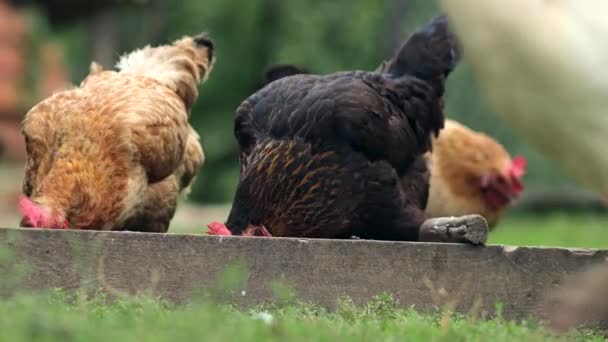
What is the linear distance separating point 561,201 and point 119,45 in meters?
9.35

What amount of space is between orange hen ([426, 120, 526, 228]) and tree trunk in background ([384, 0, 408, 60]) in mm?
11218

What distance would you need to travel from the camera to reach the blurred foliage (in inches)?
790

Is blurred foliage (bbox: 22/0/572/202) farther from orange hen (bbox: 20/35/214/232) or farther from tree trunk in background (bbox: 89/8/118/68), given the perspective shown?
orange hen (bbox: 20/35/214/232)

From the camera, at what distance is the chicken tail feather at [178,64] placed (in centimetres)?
648

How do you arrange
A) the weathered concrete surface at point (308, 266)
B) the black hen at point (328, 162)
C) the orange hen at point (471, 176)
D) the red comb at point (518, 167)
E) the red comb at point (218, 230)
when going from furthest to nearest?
the red comb at point (518, 167)
the orange hen at point (471, 176)
the black hen at point (328, 162)
the red comb at point (218, 230)
the weathered concrete surface at point (308, 266)

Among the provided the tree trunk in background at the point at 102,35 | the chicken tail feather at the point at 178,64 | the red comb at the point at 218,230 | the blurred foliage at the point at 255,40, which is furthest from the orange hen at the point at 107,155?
the blurred foliage at the point at 255,40

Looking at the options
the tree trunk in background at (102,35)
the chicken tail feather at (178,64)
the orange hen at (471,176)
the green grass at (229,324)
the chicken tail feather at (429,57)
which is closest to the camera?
the green grass at (229,324)

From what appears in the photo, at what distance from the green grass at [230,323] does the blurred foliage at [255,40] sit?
48.5 ft

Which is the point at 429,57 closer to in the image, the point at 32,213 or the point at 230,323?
the point at 32,213

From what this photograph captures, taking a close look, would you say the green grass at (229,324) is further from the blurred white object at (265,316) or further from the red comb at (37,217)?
the red comb at (37,217)

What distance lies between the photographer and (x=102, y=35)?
16.6m

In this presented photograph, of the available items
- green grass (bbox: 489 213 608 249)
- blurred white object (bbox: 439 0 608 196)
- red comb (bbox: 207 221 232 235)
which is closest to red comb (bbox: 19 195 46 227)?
red comb (bbox: 207 221 232 235)

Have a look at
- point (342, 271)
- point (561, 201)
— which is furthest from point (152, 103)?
point (561, 201)

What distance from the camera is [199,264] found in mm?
4660
